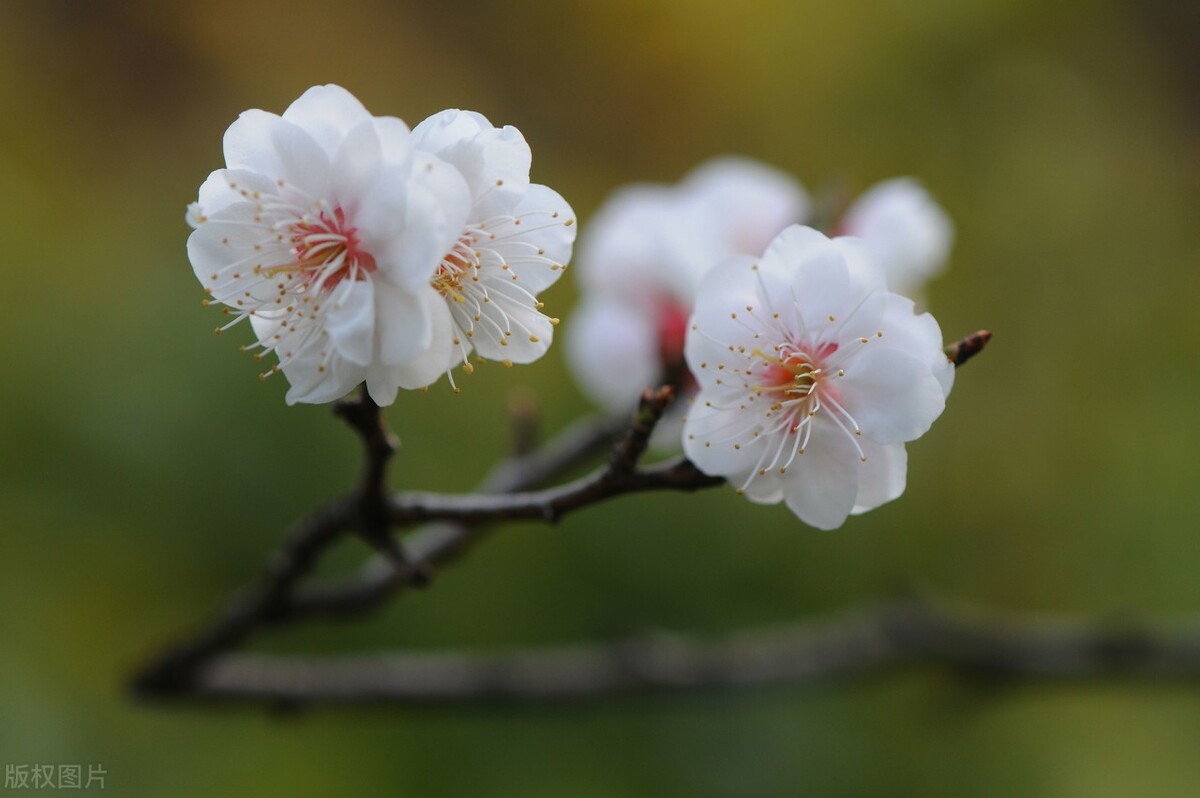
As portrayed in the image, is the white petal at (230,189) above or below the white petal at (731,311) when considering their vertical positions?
above

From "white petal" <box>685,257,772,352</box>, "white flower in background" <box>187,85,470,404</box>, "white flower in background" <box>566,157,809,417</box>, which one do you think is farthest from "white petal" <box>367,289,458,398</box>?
"white flower in background" <box>566,157,809,417</box>

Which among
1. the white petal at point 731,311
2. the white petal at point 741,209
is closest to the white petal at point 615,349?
the white petal at point 741,209

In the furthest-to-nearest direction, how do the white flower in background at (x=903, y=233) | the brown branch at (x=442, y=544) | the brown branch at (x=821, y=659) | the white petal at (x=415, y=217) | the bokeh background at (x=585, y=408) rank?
the bokeh background at (x=585, y=408) → the brown branch at (x=821, y=659) → the white flower in background at (x=903, y=233) → the brown branch at (x=442, y=544) → the white petal at (x=415, y=217)

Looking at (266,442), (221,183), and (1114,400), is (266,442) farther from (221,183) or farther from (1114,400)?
(1114,400)

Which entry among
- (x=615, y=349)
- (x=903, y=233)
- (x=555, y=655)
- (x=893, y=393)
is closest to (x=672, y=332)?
(x=615, y=349)

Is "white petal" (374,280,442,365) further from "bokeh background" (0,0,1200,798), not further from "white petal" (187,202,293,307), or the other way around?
"bokeh background" (0,0,1200,798)

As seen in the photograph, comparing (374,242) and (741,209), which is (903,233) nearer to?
(741,209)

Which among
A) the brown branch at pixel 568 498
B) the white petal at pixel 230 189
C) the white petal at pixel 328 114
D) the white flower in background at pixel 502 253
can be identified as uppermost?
the white petal at pixel 328 114

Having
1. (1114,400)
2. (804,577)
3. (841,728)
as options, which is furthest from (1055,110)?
(841,728)

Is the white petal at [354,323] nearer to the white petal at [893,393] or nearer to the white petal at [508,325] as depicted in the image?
the white petal at [508,325]
